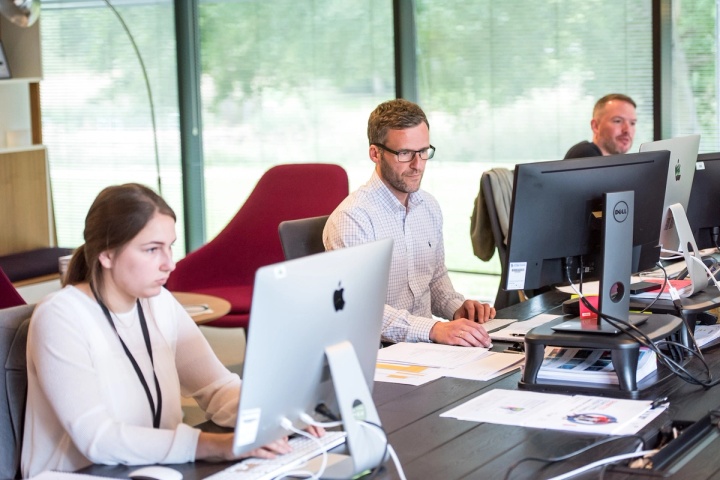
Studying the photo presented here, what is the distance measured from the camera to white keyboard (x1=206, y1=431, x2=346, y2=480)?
184 cm

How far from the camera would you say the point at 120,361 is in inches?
86.7

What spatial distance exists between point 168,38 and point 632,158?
5.02m

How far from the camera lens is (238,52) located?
686cm

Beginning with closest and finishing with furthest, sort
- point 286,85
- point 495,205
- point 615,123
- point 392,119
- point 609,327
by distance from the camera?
1. point 609,327
2. point 392,119
3. point 495,205
4. point 615,123
5. point 286,85

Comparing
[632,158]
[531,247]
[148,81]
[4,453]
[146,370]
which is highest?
[148,81]

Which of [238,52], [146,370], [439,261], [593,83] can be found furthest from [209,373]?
[238,52]

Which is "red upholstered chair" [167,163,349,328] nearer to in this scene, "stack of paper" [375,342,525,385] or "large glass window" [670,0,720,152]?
"large glass window" [670,0,720,152]

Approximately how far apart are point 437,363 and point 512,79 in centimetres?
361

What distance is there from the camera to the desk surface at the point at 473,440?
1.86m

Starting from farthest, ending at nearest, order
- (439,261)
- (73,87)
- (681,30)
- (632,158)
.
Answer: (73,87)
(681,30)
(439,261)
(632,158)

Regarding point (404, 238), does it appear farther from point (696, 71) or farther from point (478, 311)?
point (696, 71)

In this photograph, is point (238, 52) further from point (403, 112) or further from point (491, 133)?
point (403, 112)

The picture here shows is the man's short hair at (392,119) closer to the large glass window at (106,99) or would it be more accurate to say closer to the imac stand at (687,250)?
the imac stand at (687,250)

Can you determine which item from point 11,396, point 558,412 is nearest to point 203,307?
point 11,396
